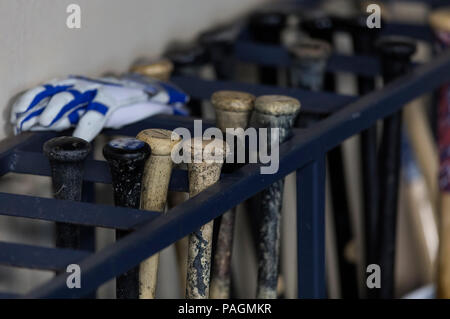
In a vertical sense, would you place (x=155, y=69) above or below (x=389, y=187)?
above

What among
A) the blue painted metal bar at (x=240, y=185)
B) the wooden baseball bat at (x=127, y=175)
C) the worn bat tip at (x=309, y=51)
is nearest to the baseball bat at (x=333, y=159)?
the worn bat tip at (x=309, y=51)

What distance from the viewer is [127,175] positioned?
0.86m

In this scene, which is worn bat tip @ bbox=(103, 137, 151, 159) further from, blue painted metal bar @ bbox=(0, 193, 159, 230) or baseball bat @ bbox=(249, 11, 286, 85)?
baseball bat @ bbox=(249, 11, 286, 85)

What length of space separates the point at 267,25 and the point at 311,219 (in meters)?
0.45

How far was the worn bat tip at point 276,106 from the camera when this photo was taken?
947 millimetres

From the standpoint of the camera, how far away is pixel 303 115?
3.79 feet

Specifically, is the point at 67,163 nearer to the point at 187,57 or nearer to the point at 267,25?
the point at 187,57

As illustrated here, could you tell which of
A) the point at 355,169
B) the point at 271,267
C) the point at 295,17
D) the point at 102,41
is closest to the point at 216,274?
the point at 271,267

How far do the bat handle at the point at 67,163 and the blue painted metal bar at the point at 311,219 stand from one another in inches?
9.7

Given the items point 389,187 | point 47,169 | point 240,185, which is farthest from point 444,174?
point 47,169

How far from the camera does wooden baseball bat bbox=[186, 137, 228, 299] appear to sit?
2.82 feet
